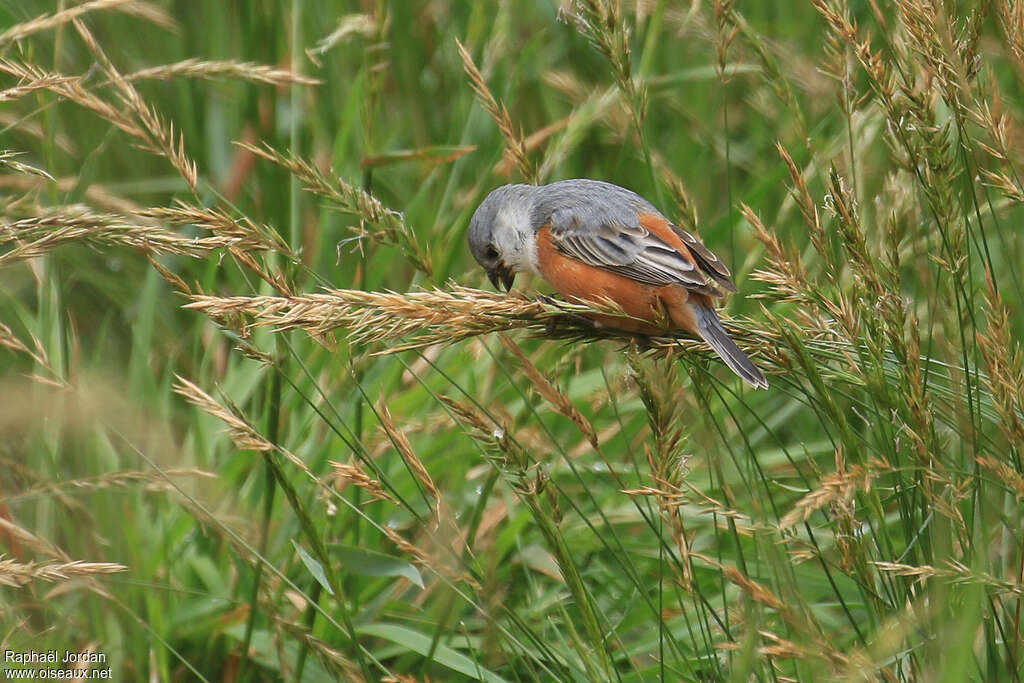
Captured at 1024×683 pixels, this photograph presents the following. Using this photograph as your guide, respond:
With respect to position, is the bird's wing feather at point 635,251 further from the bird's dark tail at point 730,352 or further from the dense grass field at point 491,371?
the bird's dark tail at point 730,352

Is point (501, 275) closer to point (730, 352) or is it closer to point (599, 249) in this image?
point (599, 249)

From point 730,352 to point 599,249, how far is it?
3.27ft

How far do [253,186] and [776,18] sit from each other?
2.98 metres

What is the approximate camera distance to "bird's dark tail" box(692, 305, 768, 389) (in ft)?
8.75

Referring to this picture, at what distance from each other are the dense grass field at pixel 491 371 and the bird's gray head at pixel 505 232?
21 centimetres

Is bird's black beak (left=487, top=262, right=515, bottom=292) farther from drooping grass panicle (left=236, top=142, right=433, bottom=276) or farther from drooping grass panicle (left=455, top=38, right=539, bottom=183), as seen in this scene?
drooping grass panicle (left=236, top=142, right=433, bottom=276)

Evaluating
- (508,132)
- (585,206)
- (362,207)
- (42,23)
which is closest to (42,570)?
(362,207)

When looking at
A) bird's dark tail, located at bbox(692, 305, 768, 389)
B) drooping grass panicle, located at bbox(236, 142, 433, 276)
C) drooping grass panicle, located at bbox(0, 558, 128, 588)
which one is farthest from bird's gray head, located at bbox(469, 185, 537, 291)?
drooping grass panicle, located at bbox(0, 558, 128, 588)

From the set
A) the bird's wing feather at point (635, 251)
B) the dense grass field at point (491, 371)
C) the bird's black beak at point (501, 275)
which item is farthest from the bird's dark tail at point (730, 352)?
the bird's black beak at point (501, 275)

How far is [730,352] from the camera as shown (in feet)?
8.80

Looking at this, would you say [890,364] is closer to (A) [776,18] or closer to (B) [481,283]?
(B) [481,283]

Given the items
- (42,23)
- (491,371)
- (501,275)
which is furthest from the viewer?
(491,371)

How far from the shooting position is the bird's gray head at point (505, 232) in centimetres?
378

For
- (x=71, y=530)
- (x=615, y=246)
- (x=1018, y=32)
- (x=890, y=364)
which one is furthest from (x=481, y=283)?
(x=1018, y=32)
